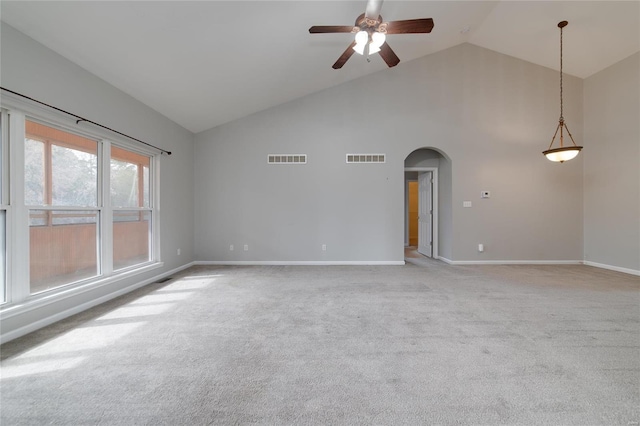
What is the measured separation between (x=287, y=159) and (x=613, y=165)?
20.4 feet

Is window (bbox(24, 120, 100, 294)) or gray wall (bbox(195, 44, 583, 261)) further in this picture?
gray wall (bbox(195, 44, 583, 261))

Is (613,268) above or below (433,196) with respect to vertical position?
below

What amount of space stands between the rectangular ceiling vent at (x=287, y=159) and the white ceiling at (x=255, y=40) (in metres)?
1.02

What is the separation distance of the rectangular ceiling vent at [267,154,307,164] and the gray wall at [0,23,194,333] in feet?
5.43

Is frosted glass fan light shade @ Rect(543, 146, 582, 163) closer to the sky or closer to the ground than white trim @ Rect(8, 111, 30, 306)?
closer to the sky

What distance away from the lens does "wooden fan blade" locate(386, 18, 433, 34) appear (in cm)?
245

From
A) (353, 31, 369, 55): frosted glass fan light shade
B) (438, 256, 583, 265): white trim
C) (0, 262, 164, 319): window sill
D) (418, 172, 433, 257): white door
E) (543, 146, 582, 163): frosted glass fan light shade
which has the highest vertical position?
(353, 31, 369, 55): frosted glass fan light shade

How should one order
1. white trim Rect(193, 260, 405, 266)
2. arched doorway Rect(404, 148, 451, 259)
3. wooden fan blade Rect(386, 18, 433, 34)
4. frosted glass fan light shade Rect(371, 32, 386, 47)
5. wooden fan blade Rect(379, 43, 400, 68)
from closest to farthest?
wooden fan blade Rect(386, 18, 433, 34), frosted glass fan light shade Rect(371, 32, 386, 47), wooden fan blade Rect(379, 43, 400, 68), white trim Rect(193, 260, 405, 266), arched doorway Rect(404, 148, 451, 259)

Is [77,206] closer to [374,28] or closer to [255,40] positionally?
[255,40]

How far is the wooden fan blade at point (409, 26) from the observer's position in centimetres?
245

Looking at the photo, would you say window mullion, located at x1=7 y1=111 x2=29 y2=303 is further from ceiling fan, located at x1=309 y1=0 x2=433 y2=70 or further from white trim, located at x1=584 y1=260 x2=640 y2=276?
white trim, located at x1=584 y1=260 x2=640 y2=276

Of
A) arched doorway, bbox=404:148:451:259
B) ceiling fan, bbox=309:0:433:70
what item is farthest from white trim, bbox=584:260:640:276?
ceiling fan, bbox=309:0:433:70

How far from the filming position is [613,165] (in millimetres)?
4453

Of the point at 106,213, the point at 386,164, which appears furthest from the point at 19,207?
the point at 386,164
